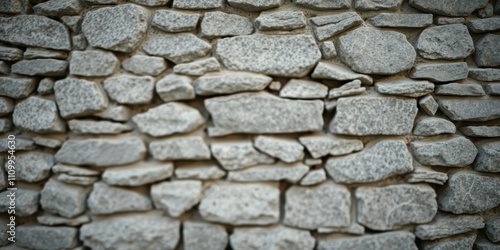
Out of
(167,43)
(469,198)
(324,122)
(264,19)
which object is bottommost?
(469,198)

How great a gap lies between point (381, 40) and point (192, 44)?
0.88 m

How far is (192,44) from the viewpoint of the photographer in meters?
1.28

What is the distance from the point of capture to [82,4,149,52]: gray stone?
127cm

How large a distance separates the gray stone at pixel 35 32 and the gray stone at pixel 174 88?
50 cm

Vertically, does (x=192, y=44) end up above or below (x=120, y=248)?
above

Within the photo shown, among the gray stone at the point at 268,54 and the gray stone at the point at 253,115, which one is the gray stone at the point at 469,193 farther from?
the gray stone at the point at 268,54

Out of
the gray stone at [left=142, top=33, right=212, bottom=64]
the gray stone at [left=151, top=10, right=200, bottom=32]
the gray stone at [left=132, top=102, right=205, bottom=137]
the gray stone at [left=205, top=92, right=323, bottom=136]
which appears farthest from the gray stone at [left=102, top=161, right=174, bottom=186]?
the gray stone at [left=151, top=10, right=200, bottom=32]

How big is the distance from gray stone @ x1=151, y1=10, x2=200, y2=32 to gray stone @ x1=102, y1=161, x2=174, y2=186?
604 mm

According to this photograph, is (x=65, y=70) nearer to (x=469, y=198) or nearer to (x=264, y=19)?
(x=264, y=19)

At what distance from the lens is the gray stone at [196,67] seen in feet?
4.11

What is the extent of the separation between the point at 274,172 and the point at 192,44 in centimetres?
67

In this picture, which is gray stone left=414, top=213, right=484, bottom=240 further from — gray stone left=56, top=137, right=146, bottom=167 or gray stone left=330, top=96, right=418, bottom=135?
gray stone left=56, top=137, right=146, bottom=167

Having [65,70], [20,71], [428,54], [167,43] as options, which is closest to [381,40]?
[428,54]

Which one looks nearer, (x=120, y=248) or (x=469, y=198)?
(x=120, y=248)
